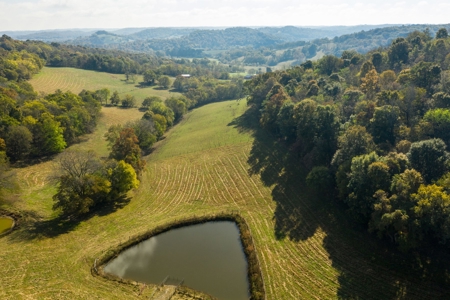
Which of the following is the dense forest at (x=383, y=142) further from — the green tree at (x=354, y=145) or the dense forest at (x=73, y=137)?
the dense forest at (x=73, y=137)

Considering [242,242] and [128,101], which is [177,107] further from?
[242,242]

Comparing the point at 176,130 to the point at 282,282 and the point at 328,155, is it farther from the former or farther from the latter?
the point at 282,282

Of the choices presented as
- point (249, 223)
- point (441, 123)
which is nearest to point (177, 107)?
point (249, 223)

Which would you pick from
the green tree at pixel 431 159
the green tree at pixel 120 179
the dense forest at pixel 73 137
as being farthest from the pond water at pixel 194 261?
the green tree at pixel 431 159

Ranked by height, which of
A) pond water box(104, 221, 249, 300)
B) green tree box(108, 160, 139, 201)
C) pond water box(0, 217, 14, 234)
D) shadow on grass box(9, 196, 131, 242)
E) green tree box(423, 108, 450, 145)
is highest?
green tree box(423, 108, 450, 145)

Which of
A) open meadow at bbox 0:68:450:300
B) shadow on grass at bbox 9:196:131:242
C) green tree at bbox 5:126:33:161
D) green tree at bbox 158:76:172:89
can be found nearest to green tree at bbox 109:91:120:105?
green tree at bbox 158:76:172:89

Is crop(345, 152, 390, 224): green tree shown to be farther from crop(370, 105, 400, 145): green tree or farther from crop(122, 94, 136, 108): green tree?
crop(122, 94, 136, 108): green tree
